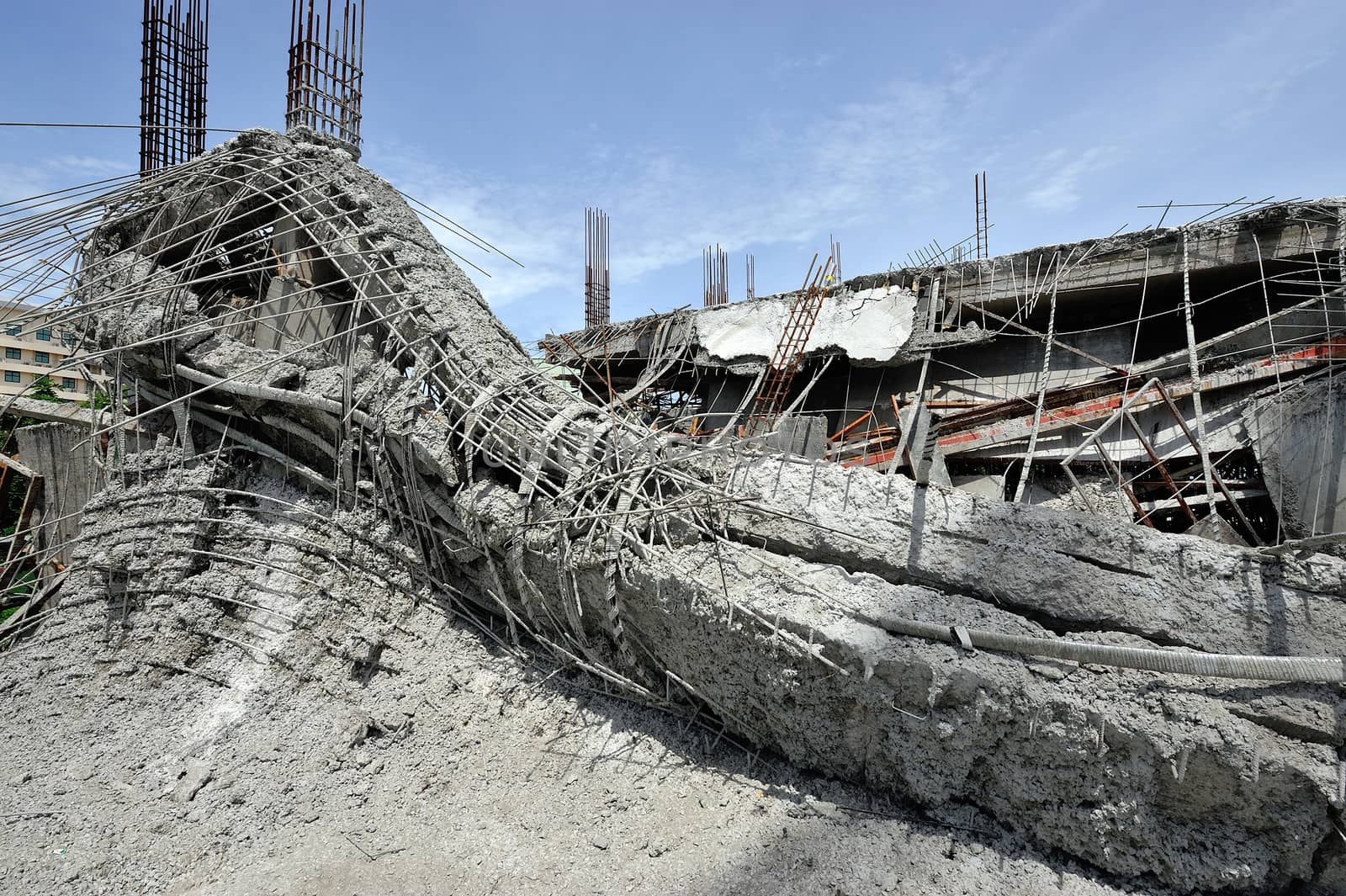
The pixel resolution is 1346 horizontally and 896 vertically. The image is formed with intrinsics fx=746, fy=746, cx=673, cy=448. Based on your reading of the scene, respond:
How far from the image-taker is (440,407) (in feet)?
15.0

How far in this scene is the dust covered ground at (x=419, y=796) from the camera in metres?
3.04

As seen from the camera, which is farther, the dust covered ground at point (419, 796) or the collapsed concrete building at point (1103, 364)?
the collapsed concrete building at point (1103, 364)

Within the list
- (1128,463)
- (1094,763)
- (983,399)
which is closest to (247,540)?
(1094,763)

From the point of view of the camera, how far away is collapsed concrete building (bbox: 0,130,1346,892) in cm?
277

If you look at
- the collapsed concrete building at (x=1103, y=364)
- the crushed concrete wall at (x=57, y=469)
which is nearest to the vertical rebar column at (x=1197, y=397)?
the collapsed concrete building at (x=1103, y=364)

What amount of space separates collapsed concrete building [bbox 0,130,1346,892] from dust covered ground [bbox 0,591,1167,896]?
12 centimetres

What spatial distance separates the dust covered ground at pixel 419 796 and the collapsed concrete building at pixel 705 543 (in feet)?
0.40

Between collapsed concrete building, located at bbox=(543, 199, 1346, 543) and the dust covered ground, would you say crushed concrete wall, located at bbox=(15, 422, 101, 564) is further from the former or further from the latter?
collapsed concrete building, located at bbox=(543, 199, 1346, 543)

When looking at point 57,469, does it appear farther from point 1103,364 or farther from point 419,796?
point 1103,364

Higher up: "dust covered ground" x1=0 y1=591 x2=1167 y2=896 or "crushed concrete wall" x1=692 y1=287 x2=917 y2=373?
"crushed concrete wall" x1=692 y1=287 x2=917 y2=373

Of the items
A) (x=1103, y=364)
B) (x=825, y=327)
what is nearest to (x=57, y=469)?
(x=825, y=327)

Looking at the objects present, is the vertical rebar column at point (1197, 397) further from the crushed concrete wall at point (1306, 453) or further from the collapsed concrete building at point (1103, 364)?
the crushed concrete wall at point (1306, 453)

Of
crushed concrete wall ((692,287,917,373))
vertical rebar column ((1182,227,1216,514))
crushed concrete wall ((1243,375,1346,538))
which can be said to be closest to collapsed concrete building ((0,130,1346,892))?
crushed concrete wall ((1243,375,1346,538))

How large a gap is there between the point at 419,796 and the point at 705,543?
1.89 m
